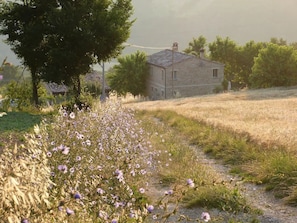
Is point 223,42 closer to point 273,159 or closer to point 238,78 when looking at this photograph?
point 238,78

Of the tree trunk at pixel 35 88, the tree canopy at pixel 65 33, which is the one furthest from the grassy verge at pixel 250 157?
the tree trunk at pixel 35 88

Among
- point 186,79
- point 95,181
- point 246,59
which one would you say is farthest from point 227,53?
point 95,181

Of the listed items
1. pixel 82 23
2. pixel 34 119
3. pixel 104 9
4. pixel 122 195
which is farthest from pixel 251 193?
pixel 104 9

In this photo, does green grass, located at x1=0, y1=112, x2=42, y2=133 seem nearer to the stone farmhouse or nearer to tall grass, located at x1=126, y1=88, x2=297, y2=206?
tall grass, located at x1=126, y1=88, x2=297, y2=206

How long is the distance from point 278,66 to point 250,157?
170ft

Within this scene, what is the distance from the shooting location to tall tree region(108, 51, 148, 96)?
66.4m

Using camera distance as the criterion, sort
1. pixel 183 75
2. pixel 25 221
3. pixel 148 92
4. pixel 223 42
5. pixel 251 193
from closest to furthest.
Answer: pixel 25 221 → pixel 251 193 → pixel 183 75 → pixel 148 92 → pixel 223 42

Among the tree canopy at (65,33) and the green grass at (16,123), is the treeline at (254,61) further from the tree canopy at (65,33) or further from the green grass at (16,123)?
the green grass at (16,123)

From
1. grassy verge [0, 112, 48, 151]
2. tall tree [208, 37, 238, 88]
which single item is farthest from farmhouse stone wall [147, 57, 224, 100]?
grassy verge [0, 112, 48, 151]

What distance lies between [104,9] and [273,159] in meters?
17.3

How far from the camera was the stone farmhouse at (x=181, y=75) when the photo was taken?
58.1 m

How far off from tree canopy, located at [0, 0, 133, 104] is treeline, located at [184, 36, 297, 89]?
39.5 metres

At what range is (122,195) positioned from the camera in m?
6.18

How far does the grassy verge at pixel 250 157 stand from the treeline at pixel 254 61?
46826 millimetres
